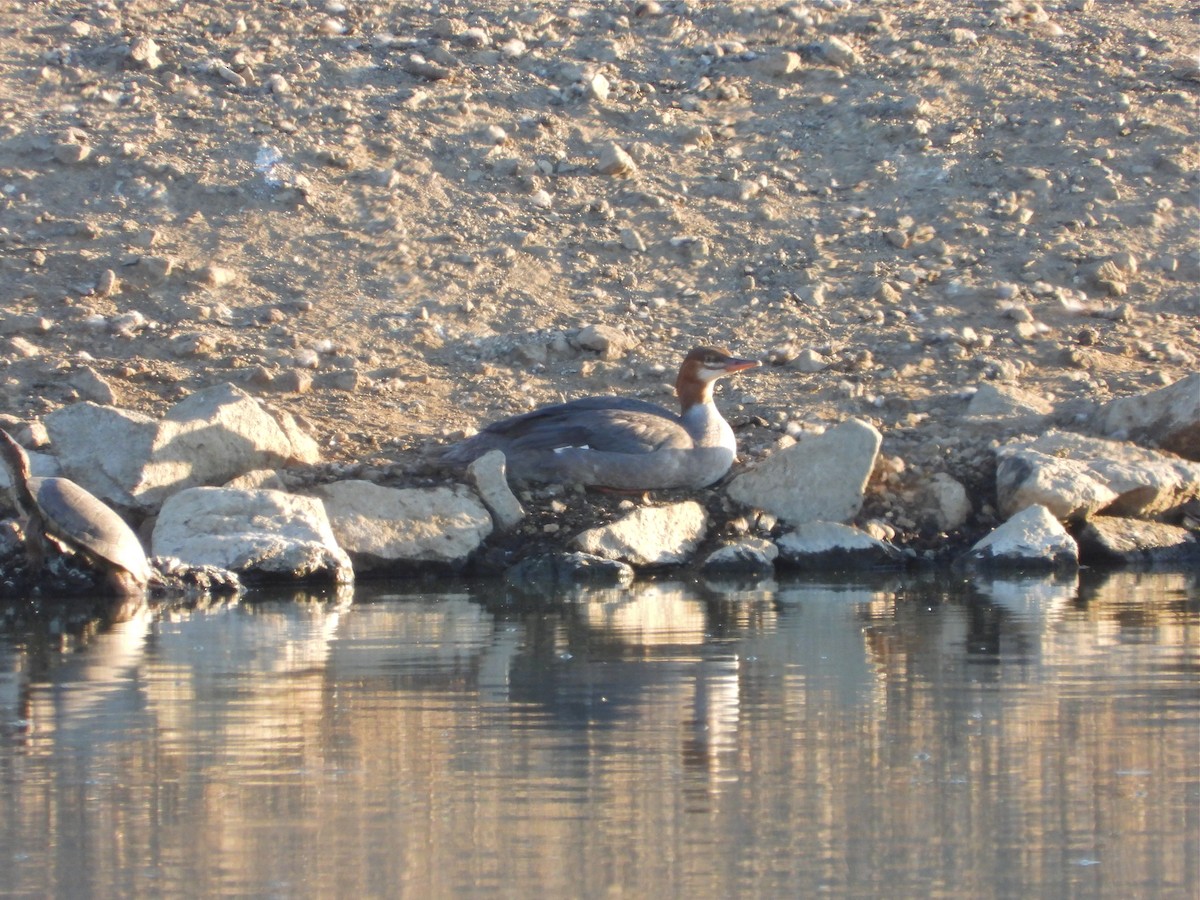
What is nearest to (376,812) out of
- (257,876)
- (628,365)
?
(257,876)

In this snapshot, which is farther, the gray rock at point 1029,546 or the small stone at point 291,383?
the small stone at point 291,383

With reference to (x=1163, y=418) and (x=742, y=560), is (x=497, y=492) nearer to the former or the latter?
(x=742, y=560)

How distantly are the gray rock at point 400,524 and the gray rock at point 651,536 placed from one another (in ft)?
2.21

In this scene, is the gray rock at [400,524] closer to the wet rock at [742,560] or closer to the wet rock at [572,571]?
the wet rock at [572,571]

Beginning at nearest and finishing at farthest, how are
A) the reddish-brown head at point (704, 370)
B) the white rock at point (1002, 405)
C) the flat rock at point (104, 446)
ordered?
1. the flat rock at point (104, 446)
2. the reddish-brown head at point (704, 370)
3. the white rock at point (1002, 405)

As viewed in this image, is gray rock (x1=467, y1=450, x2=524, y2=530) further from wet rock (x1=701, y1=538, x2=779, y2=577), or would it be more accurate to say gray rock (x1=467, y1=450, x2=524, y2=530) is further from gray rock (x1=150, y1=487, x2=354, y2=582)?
wet rock (x1=701, y1=538, x2=779, y2=577)

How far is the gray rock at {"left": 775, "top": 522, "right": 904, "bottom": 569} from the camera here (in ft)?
36.9

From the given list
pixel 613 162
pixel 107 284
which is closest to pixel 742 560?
pixel 107 284

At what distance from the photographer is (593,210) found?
614 inches

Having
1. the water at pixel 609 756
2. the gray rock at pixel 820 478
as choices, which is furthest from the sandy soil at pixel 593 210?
the water at pixel 609 756

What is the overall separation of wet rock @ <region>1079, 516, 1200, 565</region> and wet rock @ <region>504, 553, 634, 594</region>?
2803 millimetres

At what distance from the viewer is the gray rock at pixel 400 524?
1105 centimetres

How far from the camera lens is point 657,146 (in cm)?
→ 1655

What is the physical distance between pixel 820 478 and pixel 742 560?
0.79 m
